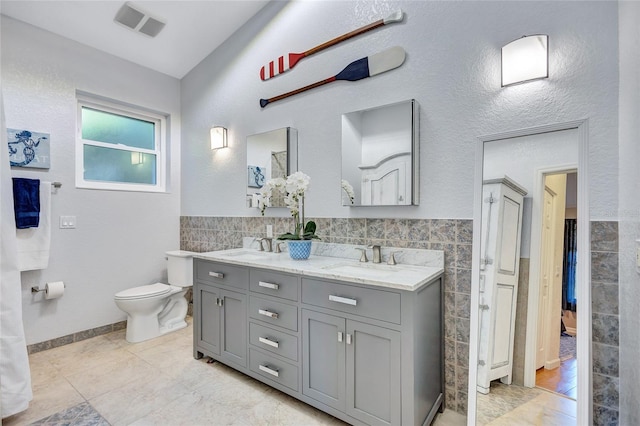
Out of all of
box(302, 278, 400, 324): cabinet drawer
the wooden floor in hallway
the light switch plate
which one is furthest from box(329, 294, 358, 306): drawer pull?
the light switch plate

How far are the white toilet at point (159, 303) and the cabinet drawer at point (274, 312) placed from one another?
4.13 ft

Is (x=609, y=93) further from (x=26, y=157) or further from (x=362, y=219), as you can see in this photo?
(x=26, y=157)

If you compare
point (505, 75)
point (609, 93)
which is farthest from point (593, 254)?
point (505, 75)

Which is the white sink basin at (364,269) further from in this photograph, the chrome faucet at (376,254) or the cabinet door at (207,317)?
the cabinet door at (207,317)

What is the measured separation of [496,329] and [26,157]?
373cm

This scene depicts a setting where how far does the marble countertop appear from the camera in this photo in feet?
5.18

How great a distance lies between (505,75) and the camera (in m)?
1.64

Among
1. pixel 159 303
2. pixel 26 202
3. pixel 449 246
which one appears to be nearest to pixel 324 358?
pixel 449 246

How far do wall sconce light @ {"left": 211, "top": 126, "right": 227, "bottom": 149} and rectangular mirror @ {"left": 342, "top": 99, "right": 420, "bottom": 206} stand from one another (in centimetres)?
149

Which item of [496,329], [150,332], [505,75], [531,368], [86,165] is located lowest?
[150,332]

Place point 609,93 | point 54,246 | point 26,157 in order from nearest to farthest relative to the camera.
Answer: point 609,93, point 26,157, point 54,246

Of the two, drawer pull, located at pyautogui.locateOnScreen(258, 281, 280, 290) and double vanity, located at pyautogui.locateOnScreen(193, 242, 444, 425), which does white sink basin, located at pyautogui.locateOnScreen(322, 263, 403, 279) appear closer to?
double vanity, located at pyautogui.locateOnScreen(193, 242, 444, 425)

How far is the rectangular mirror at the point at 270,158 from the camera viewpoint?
262cm

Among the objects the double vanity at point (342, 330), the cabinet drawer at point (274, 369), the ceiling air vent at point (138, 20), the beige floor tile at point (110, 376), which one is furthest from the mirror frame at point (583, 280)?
the ceiling air vent at point (138, 20)
